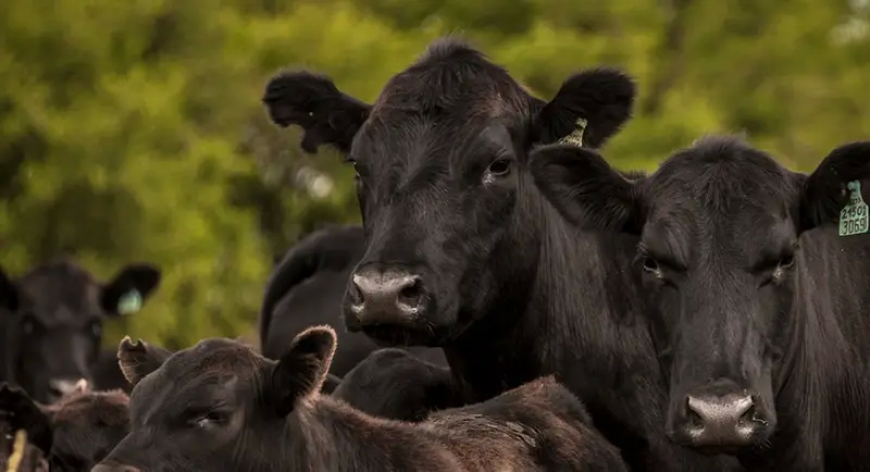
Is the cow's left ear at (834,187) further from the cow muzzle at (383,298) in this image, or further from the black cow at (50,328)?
the black cow at (50,328)

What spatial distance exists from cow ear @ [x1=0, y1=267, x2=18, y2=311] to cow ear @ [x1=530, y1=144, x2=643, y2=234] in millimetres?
6630

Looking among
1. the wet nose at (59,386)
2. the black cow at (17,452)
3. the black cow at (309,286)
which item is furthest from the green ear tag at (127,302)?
the black cow at (17,452)

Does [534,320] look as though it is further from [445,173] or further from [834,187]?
[834,187]

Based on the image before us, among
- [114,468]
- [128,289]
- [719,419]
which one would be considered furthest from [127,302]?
[719,419]

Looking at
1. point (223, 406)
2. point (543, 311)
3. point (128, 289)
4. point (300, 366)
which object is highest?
point (128, 289)

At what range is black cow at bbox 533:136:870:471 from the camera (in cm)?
606

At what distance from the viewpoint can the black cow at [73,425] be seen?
824cm

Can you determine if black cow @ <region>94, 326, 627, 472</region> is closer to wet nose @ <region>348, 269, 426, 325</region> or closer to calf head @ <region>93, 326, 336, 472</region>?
calf head @ <region>93, 326, 336, 472</region>

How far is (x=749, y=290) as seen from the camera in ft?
20.5

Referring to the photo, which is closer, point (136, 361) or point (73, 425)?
point (136, 361)

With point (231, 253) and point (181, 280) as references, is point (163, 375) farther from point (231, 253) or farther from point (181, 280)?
point (231, 253)

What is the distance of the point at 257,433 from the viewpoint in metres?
5.88

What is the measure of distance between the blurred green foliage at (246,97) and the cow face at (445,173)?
11.7 meters

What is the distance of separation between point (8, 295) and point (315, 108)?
541 cm
